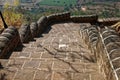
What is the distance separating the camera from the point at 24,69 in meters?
4.65

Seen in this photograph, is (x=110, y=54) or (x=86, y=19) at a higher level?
(x=110, y=54)

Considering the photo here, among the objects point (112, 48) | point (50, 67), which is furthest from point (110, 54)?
point (50, 67)

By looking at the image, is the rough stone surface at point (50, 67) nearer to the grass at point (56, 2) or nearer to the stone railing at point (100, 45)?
the stone railing at point (100, 45)

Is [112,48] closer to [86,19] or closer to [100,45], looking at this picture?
[100,45]

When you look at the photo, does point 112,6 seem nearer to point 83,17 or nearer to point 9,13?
point 9,13

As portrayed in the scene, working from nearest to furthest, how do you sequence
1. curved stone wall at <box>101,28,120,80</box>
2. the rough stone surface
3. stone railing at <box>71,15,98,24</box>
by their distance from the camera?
curved stone wall at <box>101,28,120,80</box>, the rough stone surface, stone railing at <box>71,15,98,24</box>

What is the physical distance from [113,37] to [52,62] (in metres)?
1.62

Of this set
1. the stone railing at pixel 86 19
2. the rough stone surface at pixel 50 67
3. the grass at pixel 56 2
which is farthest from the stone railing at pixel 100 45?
the grass at pixel 56 2

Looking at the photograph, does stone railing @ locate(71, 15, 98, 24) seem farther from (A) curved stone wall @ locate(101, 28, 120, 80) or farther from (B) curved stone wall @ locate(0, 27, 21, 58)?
(A) curved stone wall @ locate(101, 28, 120, 80)

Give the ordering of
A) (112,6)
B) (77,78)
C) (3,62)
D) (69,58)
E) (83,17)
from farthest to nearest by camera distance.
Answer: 1. (112,6)
2. (83,17)
3. (69,58)
4. (3,62)
5. (77,78)

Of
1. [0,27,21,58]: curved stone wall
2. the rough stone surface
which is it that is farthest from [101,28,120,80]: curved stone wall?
[0,27,21,58]: curved stone wall

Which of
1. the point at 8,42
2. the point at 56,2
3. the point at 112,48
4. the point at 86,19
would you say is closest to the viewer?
the point at 112,48

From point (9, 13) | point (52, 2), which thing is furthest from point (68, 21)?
point (52, 2)

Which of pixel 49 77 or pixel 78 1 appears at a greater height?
pixel 49 77
